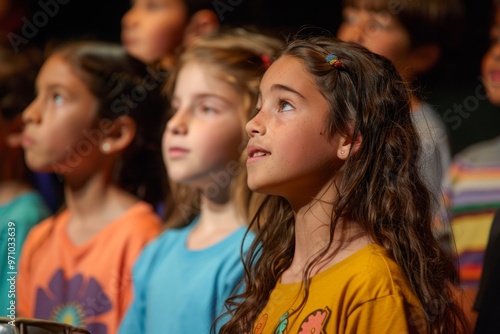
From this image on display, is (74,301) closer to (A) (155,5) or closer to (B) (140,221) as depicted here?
(B) (140,221)

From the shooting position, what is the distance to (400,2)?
7.59ft

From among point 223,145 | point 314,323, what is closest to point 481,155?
point 223,145

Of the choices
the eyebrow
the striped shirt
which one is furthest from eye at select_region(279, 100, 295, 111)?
the striped shirt

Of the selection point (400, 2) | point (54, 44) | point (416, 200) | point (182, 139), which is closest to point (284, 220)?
point (416, 200)

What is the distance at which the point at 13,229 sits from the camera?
2.60m

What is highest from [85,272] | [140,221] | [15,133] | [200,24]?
[200,24]

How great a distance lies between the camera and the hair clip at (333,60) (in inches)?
63.7

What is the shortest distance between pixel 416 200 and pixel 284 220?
A: 278mm

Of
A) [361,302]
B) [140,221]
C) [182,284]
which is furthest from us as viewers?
[140,221]

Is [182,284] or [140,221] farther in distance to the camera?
[140,221]

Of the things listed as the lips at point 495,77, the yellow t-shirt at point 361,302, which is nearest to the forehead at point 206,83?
the lips at point 495,77

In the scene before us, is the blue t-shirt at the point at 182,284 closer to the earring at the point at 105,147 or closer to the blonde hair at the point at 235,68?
the blonde hair at the point at 235,68

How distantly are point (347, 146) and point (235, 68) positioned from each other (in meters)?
0.71

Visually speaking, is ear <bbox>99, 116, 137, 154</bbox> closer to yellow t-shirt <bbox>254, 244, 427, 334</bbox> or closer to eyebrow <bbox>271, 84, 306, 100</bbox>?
eyebrow <bbox>271, 84, 306, 100</bbox>
